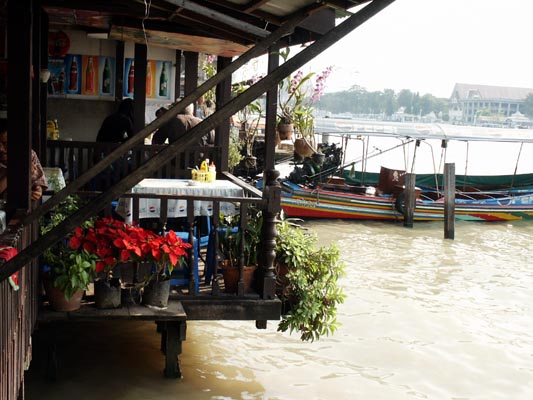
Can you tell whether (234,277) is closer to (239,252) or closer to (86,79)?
(239,252)

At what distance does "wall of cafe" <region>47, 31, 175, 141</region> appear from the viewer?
980 cm

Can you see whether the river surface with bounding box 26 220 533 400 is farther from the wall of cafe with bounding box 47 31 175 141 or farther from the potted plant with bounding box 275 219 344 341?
the wall of cafe with bounding box 47 31 175 141

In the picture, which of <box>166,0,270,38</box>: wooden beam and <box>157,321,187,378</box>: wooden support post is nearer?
<box>166,0,270,38</box>: wooden beam

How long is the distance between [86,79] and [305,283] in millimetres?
5450

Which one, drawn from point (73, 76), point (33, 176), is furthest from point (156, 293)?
point (73, 76)

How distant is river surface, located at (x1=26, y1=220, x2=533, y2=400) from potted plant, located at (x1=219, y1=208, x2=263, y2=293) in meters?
1.03

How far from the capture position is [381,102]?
9112 centimetres

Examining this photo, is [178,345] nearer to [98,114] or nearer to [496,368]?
[496,368]

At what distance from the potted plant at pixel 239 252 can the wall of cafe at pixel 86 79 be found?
447cm

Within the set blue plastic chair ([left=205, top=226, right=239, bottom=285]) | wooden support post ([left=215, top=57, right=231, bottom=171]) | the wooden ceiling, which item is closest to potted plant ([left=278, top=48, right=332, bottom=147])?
wooden support post ([left=215, top=57, right=231, bottom=171])

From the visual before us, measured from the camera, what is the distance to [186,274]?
611cm

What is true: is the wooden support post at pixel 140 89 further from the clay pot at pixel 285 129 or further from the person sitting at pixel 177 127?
the clay pot at pixel 285 129

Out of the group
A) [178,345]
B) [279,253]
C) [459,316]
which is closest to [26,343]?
[178,345]

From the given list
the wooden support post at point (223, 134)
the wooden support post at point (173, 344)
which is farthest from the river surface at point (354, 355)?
the wooden support post at point (223, 134)
